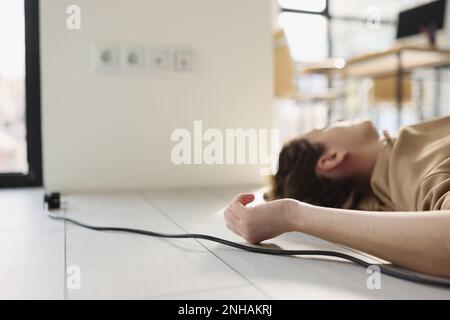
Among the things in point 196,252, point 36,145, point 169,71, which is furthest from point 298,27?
point 196,252

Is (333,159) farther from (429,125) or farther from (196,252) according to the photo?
(196,252)

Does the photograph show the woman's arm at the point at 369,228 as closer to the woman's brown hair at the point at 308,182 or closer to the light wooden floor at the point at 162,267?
the light wooden floor at the point at 162,267

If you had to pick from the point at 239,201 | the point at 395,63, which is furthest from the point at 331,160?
the point at 395,63

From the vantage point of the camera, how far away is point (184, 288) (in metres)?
0.64

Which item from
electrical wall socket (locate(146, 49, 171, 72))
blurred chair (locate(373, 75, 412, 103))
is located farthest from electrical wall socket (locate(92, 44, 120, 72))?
blurred chair (locate(373, 75, 412, 103))

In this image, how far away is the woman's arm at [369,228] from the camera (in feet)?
2.06

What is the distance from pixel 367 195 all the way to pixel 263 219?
45 centimetres

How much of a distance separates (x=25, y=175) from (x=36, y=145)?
5.5 inches

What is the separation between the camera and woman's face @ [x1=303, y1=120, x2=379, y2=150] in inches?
46.9

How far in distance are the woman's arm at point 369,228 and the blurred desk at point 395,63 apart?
6.68ft

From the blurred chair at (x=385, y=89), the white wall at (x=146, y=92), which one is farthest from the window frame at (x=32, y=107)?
the blurred chair at (x=385, y=89)

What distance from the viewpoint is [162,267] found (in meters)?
0.75

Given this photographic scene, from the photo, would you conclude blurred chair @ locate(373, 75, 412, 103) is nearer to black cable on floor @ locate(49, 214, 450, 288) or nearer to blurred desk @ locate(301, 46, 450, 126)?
blurred desk @ locate(301, 46, 450, 126)

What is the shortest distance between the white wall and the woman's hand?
3.41ft
